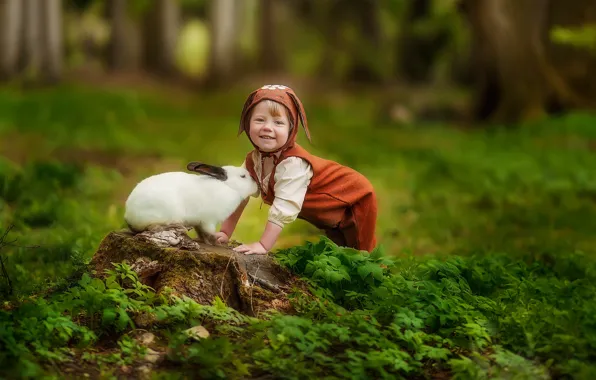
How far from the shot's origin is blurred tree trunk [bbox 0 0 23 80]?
21094 millimetres

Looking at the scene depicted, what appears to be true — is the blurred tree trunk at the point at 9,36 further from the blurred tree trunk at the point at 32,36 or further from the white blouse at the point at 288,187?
the white blouse at the point at 288,187

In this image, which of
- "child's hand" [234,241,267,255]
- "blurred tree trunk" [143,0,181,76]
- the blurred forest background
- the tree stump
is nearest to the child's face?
"child's hand" [234,241,267,255]

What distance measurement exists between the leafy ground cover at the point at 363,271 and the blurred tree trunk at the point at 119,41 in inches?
572

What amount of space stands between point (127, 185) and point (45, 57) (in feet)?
42.0

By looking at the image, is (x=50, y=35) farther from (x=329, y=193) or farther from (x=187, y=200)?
(x=187, y=200)

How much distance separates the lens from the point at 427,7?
92.2 ft

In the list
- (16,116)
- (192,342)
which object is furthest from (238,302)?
(16,116)

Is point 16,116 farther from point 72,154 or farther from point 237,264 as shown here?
point 237,264

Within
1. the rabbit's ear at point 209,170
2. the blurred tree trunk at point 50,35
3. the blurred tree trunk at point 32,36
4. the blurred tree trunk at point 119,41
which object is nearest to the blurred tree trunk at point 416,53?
the blurred tree trunk at point 119,41

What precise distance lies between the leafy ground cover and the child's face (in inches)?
25.1

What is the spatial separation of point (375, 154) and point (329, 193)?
772 cm

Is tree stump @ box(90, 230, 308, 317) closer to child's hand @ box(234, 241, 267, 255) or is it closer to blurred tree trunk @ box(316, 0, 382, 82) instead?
child's hand @ box(234, 241, 267, 255)

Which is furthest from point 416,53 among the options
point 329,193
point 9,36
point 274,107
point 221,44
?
point 274,107

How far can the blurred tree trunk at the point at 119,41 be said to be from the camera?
28375mm
